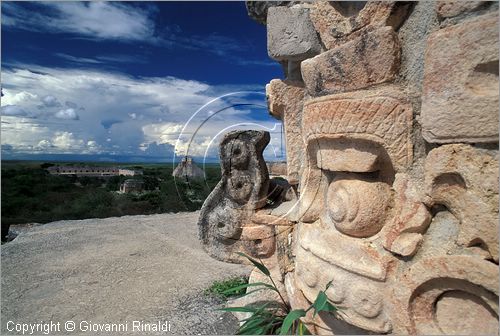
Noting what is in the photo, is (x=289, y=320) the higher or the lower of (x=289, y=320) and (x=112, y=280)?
the higher

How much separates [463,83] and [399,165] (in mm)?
430

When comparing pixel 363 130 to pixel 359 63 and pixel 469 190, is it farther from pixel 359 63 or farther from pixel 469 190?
pixel 469 190

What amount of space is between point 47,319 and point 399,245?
2.56 m

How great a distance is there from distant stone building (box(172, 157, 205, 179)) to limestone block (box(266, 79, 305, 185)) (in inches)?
28.3

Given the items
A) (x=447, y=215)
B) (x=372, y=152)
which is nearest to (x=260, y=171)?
(x=372, y=152)

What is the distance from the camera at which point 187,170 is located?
2580 mm

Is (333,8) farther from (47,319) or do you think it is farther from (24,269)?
(24,269)

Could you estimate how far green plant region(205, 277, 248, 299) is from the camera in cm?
295

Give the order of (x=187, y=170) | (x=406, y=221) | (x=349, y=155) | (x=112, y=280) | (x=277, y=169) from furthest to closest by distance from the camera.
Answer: (x=277, y=169), (x=112, y=280), (x=187, y=170), (x=349, y=155), (x=406, y=221)

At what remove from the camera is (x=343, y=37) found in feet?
5.62

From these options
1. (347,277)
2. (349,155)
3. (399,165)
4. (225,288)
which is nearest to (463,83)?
(399,165)

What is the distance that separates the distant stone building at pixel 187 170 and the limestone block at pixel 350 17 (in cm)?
129

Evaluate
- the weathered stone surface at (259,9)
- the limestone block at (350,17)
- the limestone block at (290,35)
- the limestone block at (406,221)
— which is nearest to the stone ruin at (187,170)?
the limestone block at (290,35)

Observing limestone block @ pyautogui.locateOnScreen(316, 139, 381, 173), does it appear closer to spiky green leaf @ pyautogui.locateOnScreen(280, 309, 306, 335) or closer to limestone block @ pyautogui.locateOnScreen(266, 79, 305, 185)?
limestone block @ pyautogui.locateOnScreen(266, 79, 305, 185)
